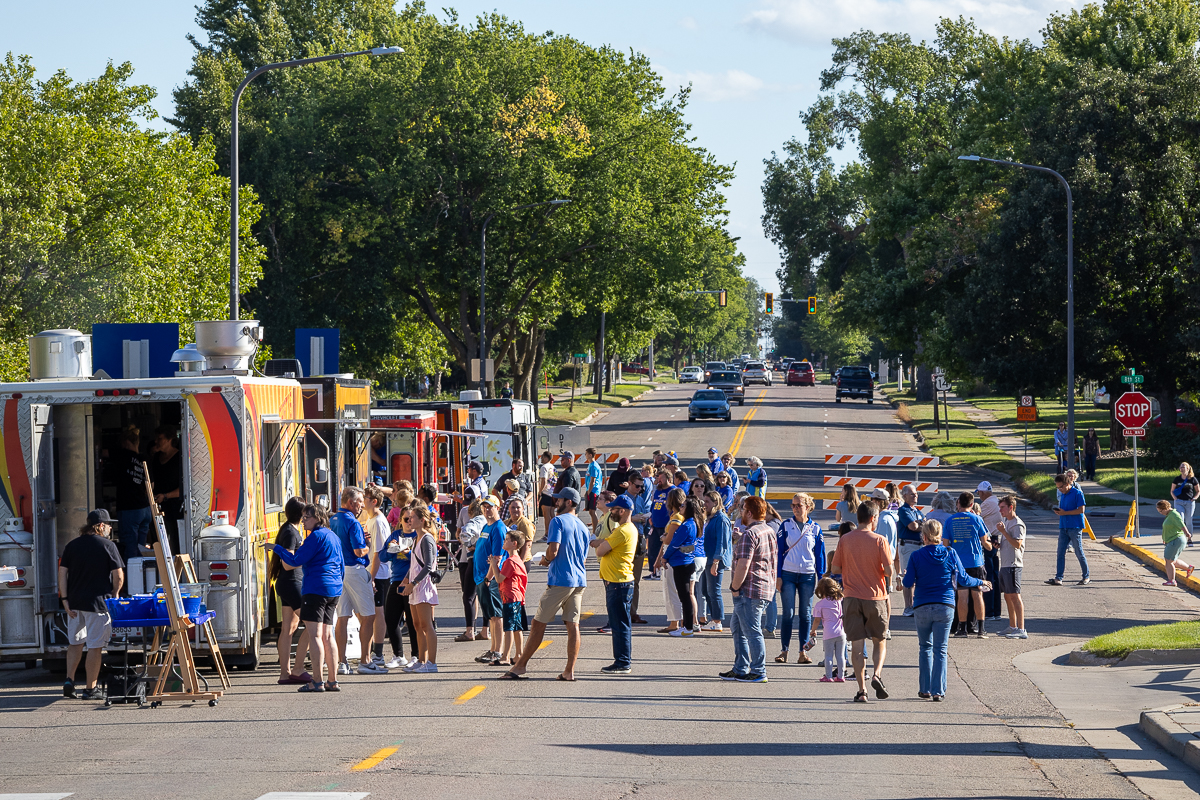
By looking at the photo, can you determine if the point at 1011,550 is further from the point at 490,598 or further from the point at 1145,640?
the point at 490,598

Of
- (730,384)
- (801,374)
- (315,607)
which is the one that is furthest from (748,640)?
(801,374)

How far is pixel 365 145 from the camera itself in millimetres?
46938

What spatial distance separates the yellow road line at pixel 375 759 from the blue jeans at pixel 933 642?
4786 millimetres

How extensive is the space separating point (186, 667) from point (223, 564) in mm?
1027

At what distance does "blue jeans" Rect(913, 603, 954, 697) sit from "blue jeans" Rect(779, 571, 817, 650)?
2194mm

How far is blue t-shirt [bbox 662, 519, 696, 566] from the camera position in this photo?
14852 mm

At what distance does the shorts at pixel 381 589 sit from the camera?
13.5 metres

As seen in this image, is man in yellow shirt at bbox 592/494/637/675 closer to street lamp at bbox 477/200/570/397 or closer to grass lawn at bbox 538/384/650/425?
street lamp at bbox 477/200/570/397

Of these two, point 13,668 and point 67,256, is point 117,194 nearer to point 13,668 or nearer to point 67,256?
point 67,256

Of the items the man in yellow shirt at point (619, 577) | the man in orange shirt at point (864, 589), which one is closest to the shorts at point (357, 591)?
the man in yellow shirt at point (619, 577)

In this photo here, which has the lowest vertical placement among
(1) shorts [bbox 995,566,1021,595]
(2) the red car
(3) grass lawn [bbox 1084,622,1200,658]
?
(3) grass lawn [bbox 1084,622,1200,658]

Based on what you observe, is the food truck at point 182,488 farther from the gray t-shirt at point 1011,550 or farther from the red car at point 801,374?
the red car at point 801,374

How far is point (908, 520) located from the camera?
15688 millimetres

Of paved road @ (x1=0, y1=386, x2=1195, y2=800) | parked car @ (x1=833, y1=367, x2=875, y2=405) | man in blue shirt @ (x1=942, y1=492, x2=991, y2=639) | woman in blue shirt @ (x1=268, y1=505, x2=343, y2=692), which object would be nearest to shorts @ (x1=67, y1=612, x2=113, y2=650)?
paved road @ (x1=0, y1=386, x2=1195, y2=800)
